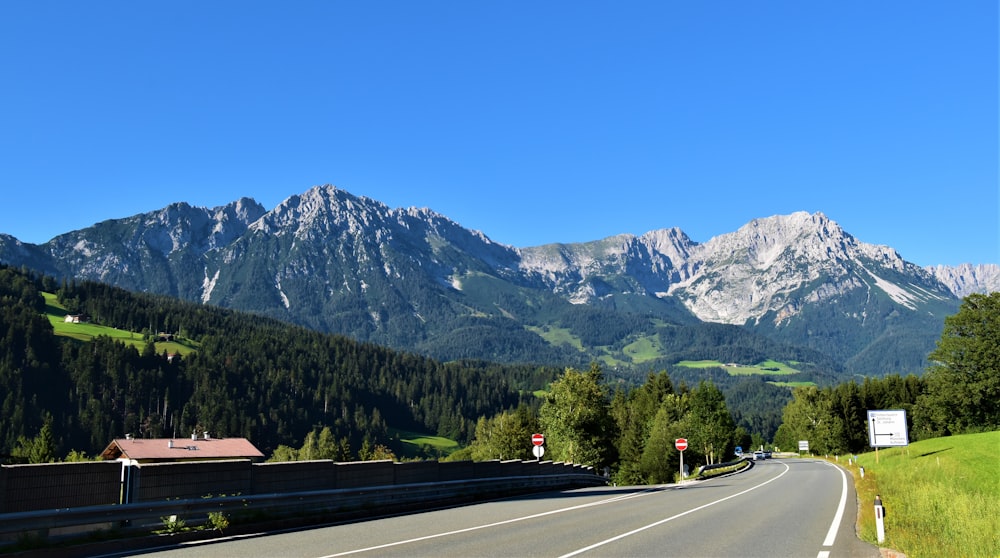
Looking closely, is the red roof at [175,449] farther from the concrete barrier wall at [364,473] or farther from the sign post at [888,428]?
the sign post at [888,428]

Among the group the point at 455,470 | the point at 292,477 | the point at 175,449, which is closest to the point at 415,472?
Result: the point at 455,470

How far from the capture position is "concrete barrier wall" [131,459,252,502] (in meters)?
17.6

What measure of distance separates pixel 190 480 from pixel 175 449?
247 ft

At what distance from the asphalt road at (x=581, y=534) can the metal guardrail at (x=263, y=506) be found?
118cm

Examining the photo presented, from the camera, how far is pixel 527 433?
11212 centimetres

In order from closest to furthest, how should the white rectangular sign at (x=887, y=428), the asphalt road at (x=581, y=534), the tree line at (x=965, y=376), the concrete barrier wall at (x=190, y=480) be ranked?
the asphalt road at (x=581, y=534) < the concrete barrier wall at (x=190, y=480) < the white rectangular sign at (x=887, y=428) < the tree line at (x=965, y=376)

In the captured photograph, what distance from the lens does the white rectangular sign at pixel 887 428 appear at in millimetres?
53000

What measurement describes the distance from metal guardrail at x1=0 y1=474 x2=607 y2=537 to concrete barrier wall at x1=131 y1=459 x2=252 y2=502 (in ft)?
1.87

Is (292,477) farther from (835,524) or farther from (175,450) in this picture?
(175,450)

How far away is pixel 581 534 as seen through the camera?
713 inches

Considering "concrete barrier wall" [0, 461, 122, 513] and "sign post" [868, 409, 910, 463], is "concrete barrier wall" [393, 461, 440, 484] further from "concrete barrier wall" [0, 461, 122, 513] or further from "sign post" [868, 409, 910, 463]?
"sign post" [868, 409, 910, 463]

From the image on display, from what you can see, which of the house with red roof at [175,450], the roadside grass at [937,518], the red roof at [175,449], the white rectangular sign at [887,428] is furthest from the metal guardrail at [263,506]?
the red roof at [175,449]

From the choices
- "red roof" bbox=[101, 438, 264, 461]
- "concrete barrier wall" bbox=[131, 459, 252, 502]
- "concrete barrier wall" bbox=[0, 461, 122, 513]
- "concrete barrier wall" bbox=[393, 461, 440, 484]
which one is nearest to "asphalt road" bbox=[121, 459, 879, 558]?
"concrete barrier wall" bbox=[131, 459, 252, 502]

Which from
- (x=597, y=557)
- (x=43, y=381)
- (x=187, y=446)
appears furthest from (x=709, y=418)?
(x=43, y=381)
